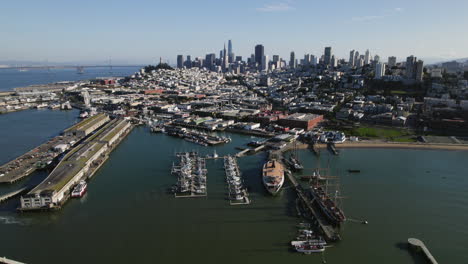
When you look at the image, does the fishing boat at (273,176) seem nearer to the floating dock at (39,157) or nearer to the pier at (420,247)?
the pier at (420,247)

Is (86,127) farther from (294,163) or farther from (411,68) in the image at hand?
(411,68)

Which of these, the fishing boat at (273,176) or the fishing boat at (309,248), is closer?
the fishing boat at (309,248)

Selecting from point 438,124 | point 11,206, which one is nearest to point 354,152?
point 438,124

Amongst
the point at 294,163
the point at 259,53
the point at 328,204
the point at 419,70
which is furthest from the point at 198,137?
the point at 259,53

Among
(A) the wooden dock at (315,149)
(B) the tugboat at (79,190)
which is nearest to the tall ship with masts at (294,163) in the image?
(A) the wooden dock at (315,149)

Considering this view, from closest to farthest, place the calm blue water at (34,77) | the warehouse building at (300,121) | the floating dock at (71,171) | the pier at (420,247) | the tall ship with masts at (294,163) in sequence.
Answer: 1. the pier at (420,247)
2. the floating dock at (71,171)
3. the tall ship with masts at (294,163)
4. the warehouse building at (300,121)
5. the calm blue water at (34,77)

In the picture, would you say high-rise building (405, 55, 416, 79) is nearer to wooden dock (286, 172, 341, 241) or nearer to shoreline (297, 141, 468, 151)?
shoreline (297, 141, 468, 151)
